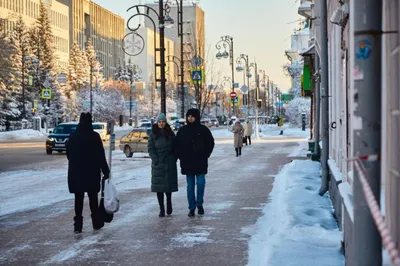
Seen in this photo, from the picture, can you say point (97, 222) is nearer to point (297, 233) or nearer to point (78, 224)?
point (78, 224)

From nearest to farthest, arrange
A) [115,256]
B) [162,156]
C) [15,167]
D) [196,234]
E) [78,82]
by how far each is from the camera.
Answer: [115,256] < [196,234] < [162,156] < [15,167] < [78,82]

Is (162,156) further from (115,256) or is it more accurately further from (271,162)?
(271,162)

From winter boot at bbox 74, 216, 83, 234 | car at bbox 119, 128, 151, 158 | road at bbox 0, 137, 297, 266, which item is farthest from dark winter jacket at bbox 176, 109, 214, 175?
car at bbox 119, 128, 151, 158

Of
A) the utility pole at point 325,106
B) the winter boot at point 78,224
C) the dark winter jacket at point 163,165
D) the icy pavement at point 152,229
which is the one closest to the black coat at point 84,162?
the winter boot at point 78,224

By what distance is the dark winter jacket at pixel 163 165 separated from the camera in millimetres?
11711

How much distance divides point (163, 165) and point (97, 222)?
1.72 metres

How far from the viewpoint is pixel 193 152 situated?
464 inches

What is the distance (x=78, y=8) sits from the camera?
14725 centimetres

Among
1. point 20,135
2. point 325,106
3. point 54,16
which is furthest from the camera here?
point 54,16

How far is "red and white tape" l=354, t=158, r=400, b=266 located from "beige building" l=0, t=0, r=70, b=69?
10748 centimetres

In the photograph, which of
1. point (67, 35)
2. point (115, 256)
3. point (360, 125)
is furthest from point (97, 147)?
point (67, 35)

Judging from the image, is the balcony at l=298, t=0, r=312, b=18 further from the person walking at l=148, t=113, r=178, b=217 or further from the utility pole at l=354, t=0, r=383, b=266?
the utility pole at l=354, t=0, r=383, b=266

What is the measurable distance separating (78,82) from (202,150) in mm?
101382

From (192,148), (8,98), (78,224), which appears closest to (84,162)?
(78,224)
